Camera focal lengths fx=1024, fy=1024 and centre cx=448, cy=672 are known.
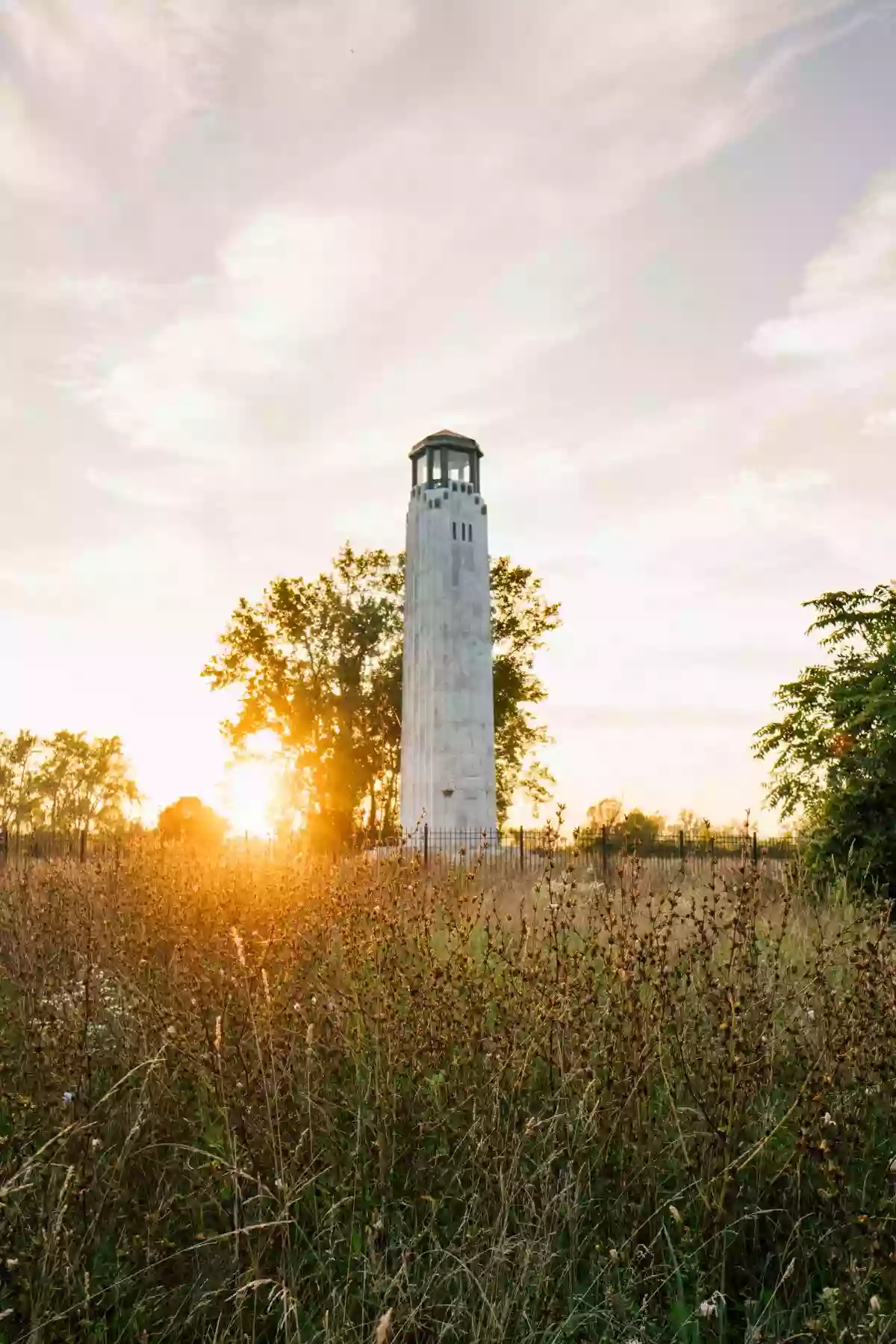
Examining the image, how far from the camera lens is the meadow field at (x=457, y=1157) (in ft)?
9.22

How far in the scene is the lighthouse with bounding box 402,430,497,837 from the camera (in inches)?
1096

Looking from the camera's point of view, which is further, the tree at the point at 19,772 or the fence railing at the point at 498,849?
the tree at the point at 19,772

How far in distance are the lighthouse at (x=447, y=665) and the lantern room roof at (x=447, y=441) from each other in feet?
4.06

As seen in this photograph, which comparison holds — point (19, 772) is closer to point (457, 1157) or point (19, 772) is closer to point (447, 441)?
point (447, 441)

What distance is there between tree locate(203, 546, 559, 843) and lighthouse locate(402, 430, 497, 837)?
3.64 meters

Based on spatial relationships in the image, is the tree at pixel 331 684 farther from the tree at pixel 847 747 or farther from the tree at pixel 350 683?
the tree at pixel 847 747

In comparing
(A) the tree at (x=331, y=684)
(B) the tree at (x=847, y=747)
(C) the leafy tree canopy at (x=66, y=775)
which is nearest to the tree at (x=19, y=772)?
(C) the leafy tree canopy at (x=66, y=775)

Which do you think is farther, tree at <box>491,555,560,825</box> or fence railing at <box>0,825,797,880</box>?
tree at <box>491,555,560,825</box>

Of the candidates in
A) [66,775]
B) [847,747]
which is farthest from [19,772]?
[847,747]

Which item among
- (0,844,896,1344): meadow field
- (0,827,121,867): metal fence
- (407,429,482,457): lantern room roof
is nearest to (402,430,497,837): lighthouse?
(407,429,482,457): lantern room roof

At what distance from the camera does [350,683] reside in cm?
3297

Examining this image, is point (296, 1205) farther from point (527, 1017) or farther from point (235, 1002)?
point (235, 1002)

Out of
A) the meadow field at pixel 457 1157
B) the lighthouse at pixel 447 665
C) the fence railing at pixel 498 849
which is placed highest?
the lighthouse at pixel 447 665

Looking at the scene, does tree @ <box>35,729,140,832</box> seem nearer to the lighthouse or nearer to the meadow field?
the lighthouse
